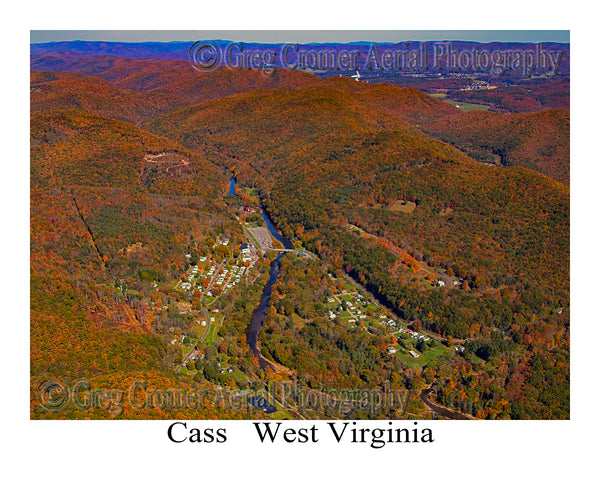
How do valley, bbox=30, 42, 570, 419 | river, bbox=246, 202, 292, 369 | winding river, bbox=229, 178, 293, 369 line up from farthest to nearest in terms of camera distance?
river, bbox=246, 202, 292, 369, winding river, bbox=229, 178, 293, 369, valley, bbox=30, 42, 570, 419

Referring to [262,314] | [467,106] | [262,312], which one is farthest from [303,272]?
[467,106]

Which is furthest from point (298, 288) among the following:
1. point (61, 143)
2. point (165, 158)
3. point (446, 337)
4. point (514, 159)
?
point (514, 159)

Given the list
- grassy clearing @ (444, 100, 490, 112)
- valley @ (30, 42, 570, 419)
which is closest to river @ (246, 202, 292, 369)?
valley @ (30, 42, 570, 419)

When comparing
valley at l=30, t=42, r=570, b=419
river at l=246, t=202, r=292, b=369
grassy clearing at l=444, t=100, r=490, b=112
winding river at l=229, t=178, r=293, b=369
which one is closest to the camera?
valley at l=30, t=42, r=570, b=419

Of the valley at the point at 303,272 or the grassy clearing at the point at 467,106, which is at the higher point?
the grassy clearing at the point at 467,106

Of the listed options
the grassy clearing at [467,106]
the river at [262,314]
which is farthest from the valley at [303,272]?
the grassy clearing at [467,106]

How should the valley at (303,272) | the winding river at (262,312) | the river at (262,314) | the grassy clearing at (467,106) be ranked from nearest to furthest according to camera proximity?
the valley at (303,272) → the winding river at (262,312) → the river at (262,314) → the grassy clearing at (467,106)

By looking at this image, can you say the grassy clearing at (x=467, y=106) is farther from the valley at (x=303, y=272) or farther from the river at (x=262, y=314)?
the river at (x=262, y=314)

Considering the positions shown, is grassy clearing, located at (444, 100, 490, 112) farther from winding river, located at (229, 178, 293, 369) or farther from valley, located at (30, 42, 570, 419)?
winding river, located at (229, 178, 293, 369)

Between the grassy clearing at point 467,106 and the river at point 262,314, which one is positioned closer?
the river at point 262,314

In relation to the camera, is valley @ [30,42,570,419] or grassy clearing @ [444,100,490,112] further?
grassy clearing @ [444,100,490,112]

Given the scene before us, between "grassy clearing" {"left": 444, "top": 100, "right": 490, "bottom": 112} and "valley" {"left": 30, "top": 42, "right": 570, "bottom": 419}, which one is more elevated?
"grassy clearing" {"left": 444, "top": 100, "right": 490, "bottom": 112}
